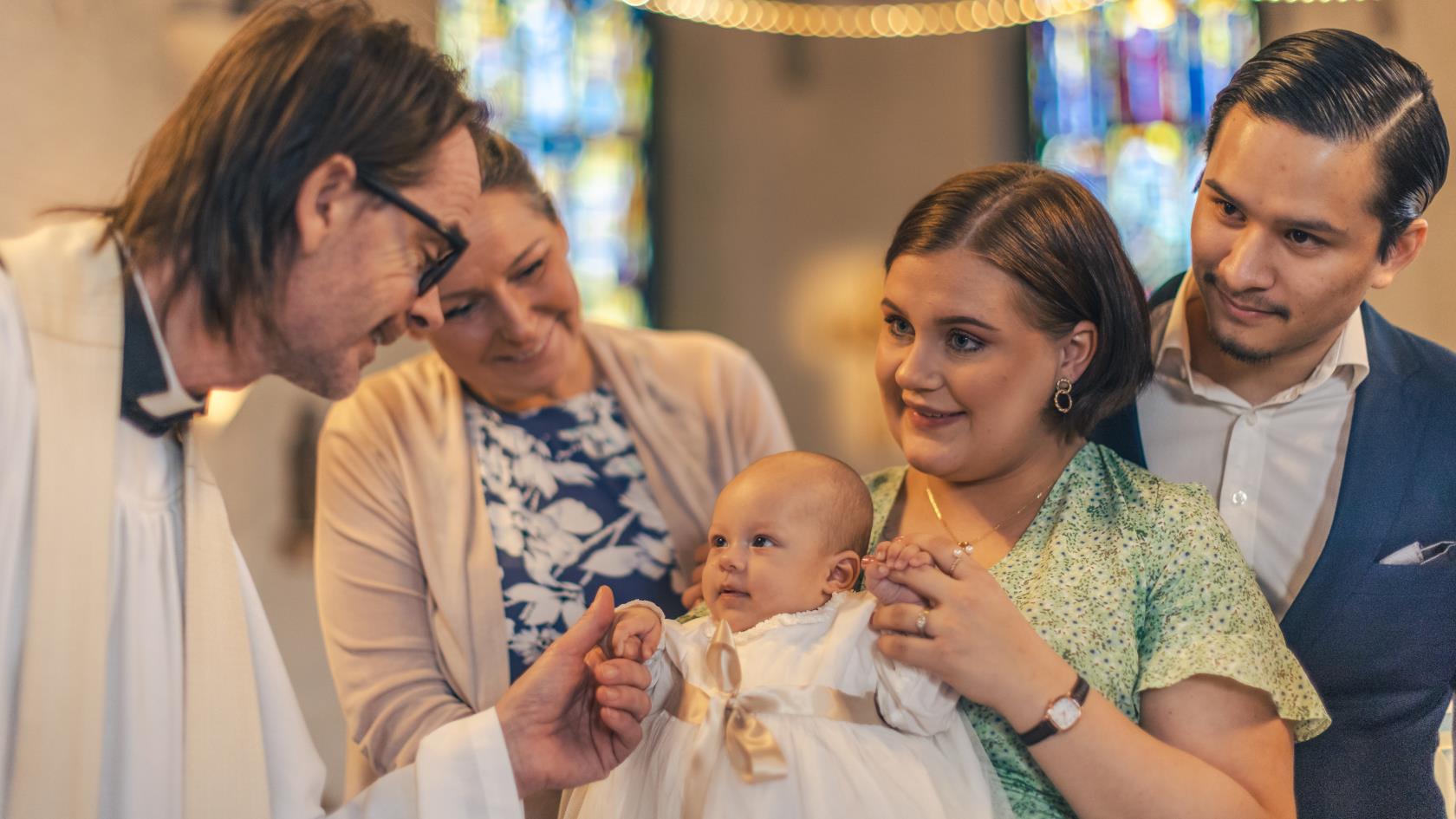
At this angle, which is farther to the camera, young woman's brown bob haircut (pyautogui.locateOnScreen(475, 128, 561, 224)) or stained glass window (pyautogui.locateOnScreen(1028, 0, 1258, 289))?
stained glass window (pyautogui.locateOnScreen(1028, 0, 1258, 289))

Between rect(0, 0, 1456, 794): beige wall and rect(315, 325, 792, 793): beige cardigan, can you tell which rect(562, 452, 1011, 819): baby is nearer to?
rect(315, 325, 792, 793): beige cardigan

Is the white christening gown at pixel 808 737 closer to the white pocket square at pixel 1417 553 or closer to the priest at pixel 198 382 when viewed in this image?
the priest at pixel 198 382

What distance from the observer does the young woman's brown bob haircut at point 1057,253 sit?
2.08 meters

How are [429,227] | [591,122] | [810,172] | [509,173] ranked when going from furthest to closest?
[810,172], [591,122], [509,173], [429,227]

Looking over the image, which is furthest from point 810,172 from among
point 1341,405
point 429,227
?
point 429,227

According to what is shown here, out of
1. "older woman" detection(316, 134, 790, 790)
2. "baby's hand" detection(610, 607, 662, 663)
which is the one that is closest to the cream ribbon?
"baby's hand" detection(610, 607, 662, 663)

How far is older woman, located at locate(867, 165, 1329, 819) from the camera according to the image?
183cm

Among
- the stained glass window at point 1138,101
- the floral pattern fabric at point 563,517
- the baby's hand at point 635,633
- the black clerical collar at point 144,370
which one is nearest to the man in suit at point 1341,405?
the baby's hand at point 635,633

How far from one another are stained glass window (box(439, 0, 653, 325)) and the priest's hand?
16.8 feet

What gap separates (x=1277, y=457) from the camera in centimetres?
233

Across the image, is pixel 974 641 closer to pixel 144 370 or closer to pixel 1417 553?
pixel 1417 553

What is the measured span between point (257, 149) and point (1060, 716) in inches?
51.7

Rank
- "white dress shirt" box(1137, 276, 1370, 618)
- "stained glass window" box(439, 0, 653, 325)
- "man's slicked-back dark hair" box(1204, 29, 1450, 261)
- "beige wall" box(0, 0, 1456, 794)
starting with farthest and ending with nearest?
"beige wall" box(0, 0, 1456, 794), "stained glass window" box(439, 0, 653, 325), "white dress shirt" box(1137, 276, 1370, 618), "man's slicked-back dark hair" box(1204, 29, 1450, 261)

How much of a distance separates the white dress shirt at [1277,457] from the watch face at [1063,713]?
63 cm
